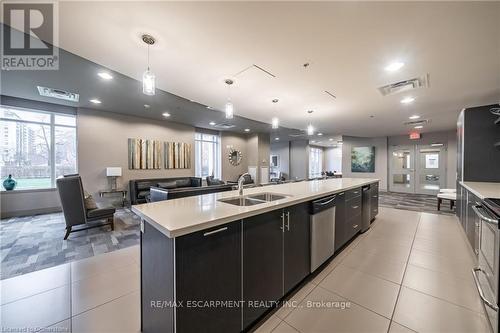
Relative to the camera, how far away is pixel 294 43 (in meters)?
2.05

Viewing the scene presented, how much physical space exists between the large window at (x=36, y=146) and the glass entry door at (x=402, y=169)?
39.7 feet

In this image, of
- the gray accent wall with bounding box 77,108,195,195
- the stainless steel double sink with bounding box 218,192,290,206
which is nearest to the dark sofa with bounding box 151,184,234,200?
the stainless steel double sink with bounding box 218,192,290,206

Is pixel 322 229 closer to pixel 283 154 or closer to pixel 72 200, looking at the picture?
pixel 72 200

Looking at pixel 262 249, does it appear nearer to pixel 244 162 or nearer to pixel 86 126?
pixel 86 126

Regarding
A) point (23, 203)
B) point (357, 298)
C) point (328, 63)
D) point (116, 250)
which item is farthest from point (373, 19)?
point (23, 203)

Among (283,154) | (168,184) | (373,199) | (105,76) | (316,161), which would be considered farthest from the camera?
(316,161)

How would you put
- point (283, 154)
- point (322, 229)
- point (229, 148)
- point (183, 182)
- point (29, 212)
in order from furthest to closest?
point (283, 154) → point (229, 148) → point (183, 182) → point (29, 212) → point (322, 229)

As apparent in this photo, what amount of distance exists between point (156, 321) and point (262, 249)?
33.3 inches

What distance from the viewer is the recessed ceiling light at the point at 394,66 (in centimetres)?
245

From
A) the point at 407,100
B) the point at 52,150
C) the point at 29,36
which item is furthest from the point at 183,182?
the point at 407,100

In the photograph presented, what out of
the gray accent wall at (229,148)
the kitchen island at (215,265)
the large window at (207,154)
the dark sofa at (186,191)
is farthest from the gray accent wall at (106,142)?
the kitchen island at (215,265)

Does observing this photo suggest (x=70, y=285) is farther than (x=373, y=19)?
Yes

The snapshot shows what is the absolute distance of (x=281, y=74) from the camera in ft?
9.11

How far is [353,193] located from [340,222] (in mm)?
673
